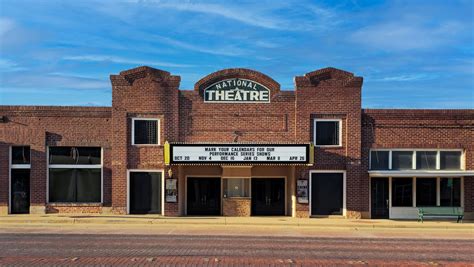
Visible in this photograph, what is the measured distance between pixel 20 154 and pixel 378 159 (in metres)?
16.9

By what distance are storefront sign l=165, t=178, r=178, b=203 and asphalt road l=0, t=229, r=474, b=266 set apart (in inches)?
247

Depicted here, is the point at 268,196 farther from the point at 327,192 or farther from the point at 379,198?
A: the point at 379,198

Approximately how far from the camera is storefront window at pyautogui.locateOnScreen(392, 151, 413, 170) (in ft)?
90.5

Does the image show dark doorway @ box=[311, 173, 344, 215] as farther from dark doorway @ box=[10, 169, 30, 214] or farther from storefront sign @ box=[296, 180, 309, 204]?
dark doorway @ box=[10, 169, 30, 214]

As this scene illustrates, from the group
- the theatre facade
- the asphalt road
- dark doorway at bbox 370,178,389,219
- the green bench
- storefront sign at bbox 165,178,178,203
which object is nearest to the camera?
the asphalt road

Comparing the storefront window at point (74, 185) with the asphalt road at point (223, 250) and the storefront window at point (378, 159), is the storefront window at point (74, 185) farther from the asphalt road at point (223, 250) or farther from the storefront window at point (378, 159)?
the storefront window at point (378, 159)

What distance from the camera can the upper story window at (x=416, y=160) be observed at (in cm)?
2759

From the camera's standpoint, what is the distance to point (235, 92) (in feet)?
90.0

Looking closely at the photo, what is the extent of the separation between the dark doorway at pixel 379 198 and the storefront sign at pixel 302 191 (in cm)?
323

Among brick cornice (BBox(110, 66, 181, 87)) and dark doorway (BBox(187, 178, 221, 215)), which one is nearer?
brick cornice (BBox(110, 66, 181, 87))

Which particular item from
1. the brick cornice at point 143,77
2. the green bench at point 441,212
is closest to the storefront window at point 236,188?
the brick cornice at point 143,77

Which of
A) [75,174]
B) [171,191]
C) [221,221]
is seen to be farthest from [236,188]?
[75,174]

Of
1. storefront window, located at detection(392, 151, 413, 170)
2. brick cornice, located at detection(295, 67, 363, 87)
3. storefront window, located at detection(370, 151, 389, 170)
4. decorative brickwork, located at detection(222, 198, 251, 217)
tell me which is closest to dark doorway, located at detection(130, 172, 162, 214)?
decorative brickwork, located at detection(222, 198, 251, 217)

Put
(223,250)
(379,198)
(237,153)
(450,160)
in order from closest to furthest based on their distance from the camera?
1. (223,250)
2. (237,153)
3. (450,160)
4. (379,198)
